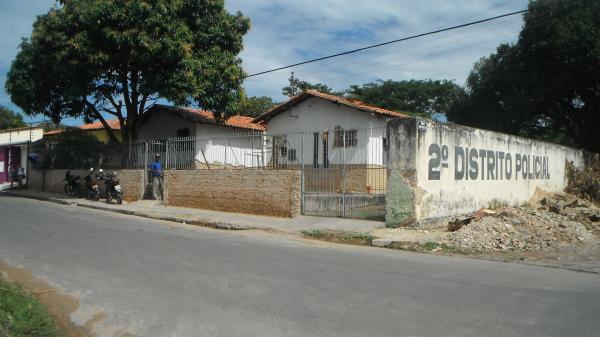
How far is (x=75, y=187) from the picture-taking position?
21.5 m

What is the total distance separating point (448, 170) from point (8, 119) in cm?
4765

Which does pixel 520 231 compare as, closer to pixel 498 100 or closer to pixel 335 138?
pixel 335 138

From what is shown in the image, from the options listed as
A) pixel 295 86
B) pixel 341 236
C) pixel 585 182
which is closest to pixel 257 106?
pixel 295 86

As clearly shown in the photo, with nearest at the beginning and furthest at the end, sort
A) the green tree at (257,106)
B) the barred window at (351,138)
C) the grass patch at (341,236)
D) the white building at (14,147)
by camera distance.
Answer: the grass patch at (341,236), the barred window at (351,138), the white building at (14,147), the green tree at (257,106)

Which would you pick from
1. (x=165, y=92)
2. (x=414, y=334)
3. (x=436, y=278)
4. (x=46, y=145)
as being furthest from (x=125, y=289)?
(x=46, y=145)

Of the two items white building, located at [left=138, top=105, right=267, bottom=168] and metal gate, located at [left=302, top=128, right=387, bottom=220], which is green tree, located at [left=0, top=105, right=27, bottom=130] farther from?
metal gate, located at [left=302, top=128, right=387, bottom=220]

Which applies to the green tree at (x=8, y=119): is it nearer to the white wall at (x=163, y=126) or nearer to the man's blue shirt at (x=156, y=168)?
the white wall at (x=163, y=126)

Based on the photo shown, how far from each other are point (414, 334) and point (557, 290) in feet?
10.1

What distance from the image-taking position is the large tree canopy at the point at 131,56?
1748cm

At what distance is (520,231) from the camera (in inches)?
472

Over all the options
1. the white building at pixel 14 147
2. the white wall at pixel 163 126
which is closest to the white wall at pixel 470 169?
the white wall at pixel 163 126

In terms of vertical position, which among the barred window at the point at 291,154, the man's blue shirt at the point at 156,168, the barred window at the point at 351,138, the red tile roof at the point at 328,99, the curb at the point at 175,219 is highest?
the red tile roof at the point at 328,99

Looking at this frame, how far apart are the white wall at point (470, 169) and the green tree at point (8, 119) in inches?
1734

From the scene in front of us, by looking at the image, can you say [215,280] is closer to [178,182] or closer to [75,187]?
[178,182]
